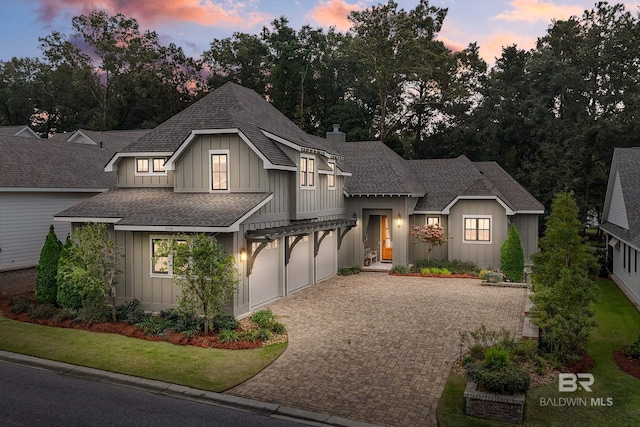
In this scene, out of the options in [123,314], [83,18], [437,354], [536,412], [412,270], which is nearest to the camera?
[536,412]

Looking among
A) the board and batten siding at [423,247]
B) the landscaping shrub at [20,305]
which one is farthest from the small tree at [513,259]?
the landscaping shrub at [20,305]

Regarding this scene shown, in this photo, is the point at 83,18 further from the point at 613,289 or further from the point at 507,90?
the point at 613,289

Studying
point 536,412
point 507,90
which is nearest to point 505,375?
point 536,412

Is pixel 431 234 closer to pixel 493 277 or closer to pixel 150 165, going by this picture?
pixel 493 277

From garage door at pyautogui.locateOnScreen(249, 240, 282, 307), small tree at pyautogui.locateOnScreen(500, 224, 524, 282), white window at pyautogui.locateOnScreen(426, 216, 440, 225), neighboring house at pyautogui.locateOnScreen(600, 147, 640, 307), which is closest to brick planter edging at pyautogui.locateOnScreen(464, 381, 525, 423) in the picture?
garage door at pyautogui.locateOnScreen(249, 240, 282, 307)

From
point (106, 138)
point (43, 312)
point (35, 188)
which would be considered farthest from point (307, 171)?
point (106, 138)

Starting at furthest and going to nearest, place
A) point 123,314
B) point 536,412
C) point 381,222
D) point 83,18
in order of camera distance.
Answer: point 83,18, point 381,222, point 123,314, point 536,412

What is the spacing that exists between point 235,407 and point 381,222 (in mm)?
19704

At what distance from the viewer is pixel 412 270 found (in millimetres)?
24969

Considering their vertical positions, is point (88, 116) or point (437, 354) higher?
point (88, 116)

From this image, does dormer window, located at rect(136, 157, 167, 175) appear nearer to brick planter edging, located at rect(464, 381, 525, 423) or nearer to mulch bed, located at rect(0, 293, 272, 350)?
mulch bed, located at rect(0, 293, 272, 350)

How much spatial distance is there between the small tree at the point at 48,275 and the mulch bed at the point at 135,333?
98cm

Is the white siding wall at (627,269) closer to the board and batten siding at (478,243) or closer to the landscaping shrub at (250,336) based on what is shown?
the board and batten siding at (478,243)

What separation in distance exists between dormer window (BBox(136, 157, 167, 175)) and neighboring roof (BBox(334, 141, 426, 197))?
10435 mm
